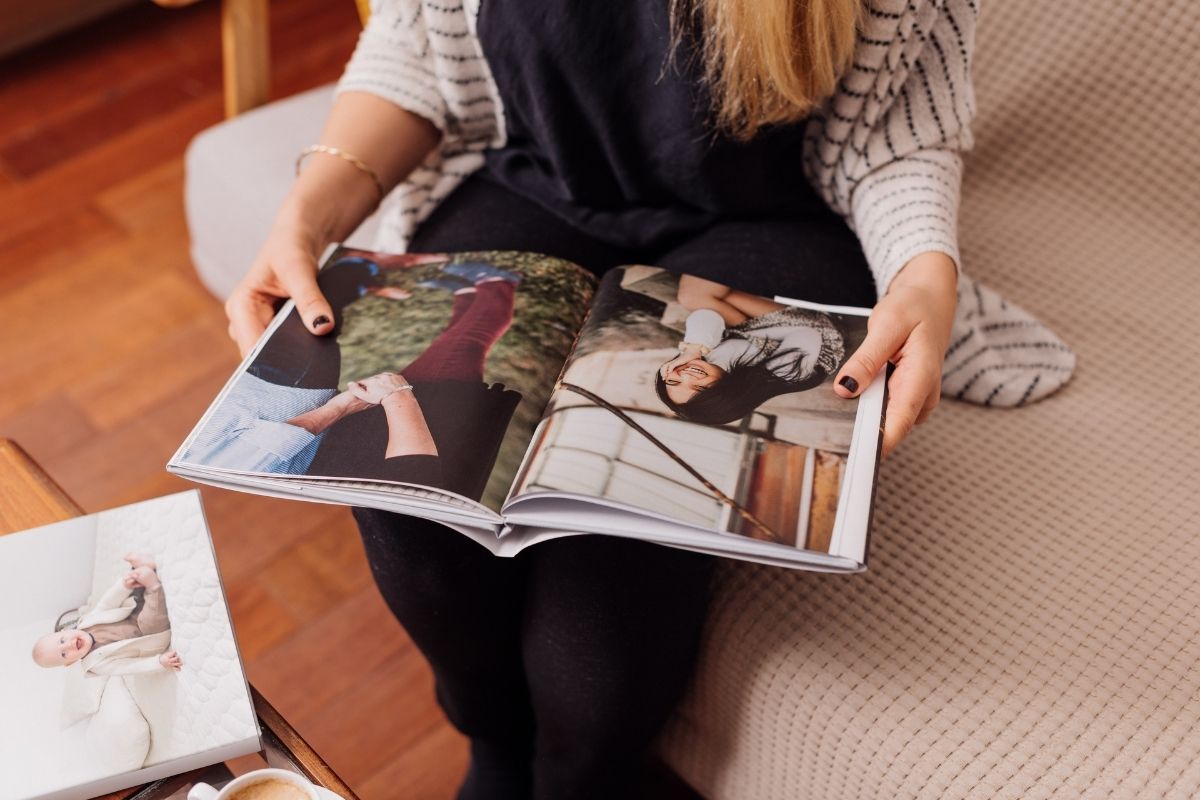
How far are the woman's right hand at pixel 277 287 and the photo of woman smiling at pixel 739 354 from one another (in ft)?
0.73

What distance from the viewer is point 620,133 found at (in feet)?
2.54

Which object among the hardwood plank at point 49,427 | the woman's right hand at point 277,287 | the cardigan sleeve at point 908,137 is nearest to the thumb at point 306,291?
the woman's right hand at point 277,287

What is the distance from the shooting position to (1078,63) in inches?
37.8

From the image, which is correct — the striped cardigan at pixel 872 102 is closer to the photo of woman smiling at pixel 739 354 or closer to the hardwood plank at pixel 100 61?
the photo of woman smiling at pixel 739 354

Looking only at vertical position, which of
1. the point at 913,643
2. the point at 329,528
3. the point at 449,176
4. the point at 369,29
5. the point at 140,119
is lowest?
the point at 329,528

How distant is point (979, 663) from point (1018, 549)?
102 mm

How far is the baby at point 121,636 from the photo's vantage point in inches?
20.1

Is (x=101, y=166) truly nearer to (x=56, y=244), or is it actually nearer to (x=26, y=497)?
(x=56, y=244)

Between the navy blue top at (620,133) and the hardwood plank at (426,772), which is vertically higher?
the navy blue top at (620,133)

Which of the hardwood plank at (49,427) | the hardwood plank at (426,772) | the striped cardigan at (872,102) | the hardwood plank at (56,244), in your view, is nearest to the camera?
the striped cardigan at (872,102)

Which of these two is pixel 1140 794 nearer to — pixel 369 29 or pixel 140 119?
pixel 369 29

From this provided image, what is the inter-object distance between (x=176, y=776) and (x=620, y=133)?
522mm

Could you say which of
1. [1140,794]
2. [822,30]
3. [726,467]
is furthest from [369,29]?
[1140,794]

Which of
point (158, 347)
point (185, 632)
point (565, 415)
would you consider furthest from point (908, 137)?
point (158, 347)
